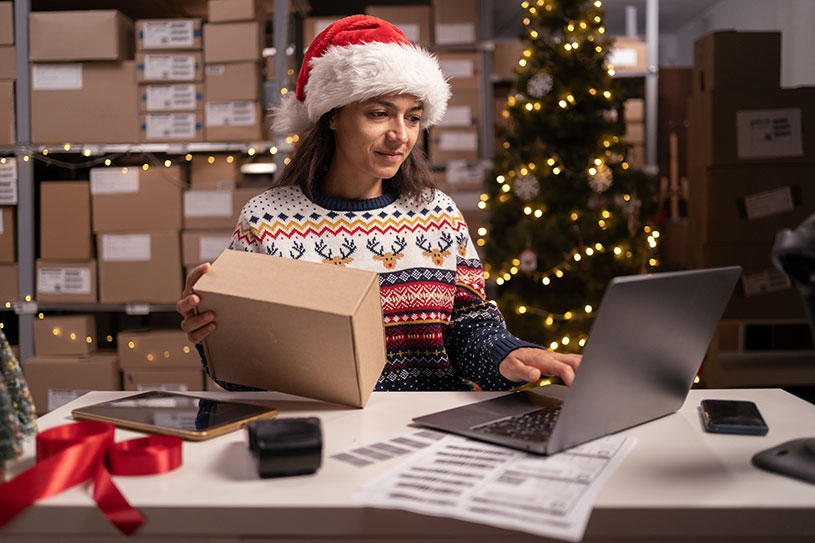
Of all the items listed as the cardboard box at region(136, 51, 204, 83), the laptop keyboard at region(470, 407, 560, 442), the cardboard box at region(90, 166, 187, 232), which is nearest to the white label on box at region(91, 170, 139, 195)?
the cardboard box at region(90, 166, 187, 232)

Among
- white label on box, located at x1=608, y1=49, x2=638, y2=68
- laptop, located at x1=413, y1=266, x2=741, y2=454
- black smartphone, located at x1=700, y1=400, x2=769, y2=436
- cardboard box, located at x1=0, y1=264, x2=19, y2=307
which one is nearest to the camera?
laptop, located at x1=413, y1=266, x2=741, y2=454

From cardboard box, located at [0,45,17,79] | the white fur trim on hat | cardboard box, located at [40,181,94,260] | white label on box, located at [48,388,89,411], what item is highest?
cardboard box, located at [0,45,17,79]

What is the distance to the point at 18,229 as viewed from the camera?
2896 mm

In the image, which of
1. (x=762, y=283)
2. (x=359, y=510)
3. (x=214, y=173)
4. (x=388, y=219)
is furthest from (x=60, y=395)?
(x=762, y=283)

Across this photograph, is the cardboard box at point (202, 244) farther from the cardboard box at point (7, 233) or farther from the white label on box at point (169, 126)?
the cardboard box at point (7, 233)

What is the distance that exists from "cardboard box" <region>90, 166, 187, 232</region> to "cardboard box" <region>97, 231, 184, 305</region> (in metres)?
0.04

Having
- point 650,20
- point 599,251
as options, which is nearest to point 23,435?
point 599,251

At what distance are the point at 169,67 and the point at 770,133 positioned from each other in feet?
8.23

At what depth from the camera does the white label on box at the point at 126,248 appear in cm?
283

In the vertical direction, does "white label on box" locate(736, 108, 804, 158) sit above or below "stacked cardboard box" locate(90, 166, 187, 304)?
above

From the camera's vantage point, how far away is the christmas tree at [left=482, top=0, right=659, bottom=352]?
3268mm

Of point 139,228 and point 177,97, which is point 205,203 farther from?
point 177,97

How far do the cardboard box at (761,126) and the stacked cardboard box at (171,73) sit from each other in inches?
85.3

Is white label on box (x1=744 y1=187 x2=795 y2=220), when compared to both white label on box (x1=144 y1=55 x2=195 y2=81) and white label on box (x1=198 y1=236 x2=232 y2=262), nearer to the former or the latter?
white label on box (x1=198 y1=236 x2=232 y2=262)
